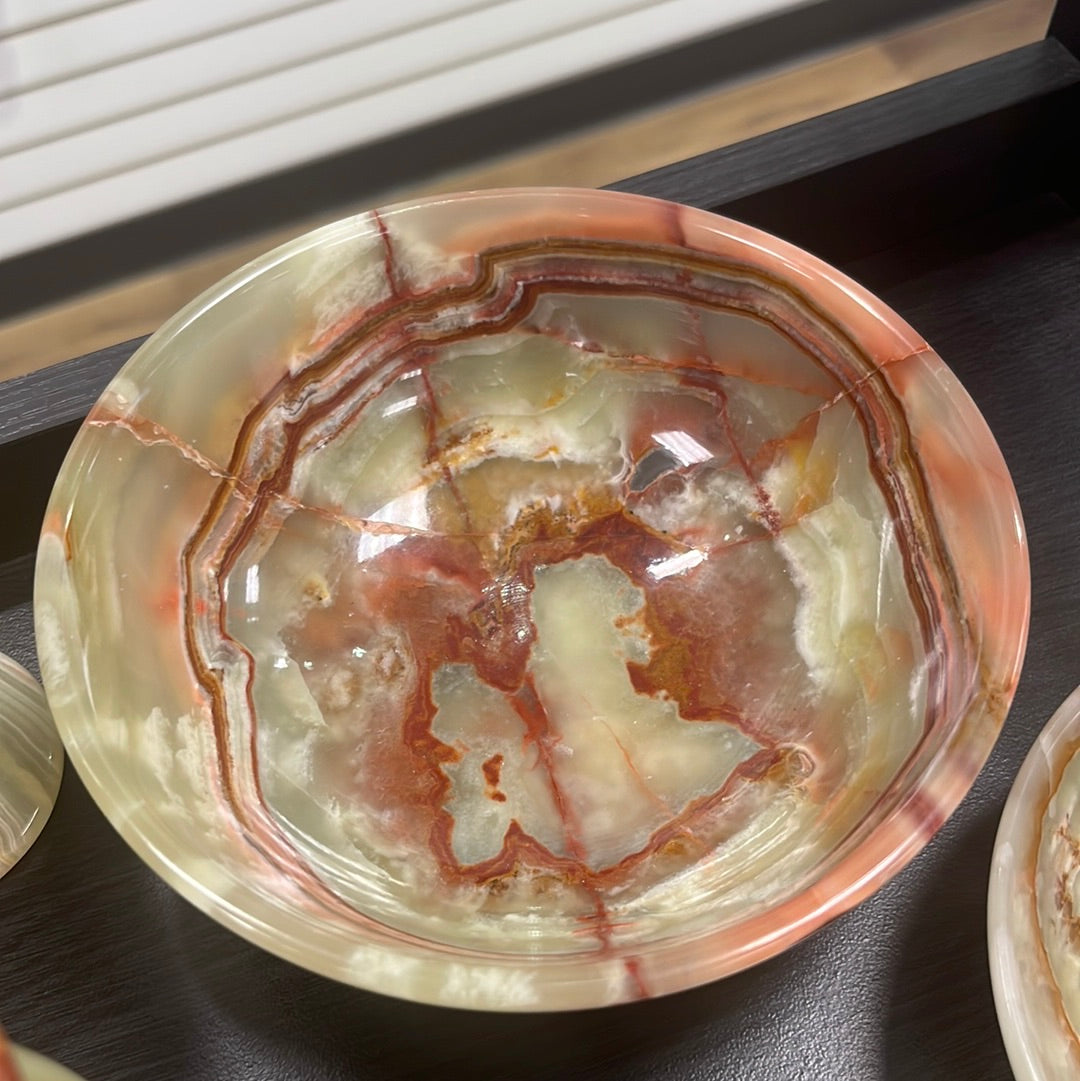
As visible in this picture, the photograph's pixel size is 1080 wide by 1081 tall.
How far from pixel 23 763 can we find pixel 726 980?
42cm

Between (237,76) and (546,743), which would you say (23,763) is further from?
(237,76)

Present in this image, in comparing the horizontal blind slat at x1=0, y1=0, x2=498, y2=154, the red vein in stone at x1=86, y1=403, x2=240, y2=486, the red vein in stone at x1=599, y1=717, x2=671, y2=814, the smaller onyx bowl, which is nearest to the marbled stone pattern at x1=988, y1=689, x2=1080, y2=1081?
the smaller onyx bowl

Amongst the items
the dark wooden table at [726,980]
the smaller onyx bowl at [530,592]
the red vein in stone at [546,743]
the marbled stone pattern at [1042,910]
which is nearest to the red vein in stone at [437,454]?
the smaller onyx bowl at [530,592]

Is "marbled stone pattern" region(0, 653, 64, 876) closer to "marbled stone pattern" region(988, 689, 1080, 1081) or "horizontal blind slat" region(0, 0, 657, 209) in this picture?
"horizontal blind slat" region(0, 0, 657, 209)

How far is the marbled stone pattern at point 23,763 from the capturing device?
2.38 feet

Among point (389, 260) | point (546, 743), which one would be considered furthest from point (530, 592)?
point (389, 260)

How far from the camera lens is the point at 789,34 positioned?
3.18ft

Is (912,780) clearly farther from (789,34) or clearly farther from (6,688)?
(789,34)

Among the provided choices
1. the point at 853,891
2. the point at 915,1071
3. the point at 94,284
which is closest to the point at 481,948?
the point at 853,891

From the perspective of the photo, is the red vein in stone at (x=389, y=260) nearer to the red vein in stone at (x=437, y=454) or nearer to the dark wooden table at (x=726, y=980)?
the red vein in stone at (x=437, y=454)

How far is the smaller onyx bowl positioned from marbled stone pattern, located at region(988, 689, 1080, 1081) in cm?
7

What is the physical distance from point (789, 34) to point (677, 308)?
38 centimetres

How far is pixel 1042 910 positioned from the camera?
0.63 metres

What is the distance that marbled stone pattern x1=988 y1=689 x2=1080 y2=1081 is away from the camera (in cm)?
58
